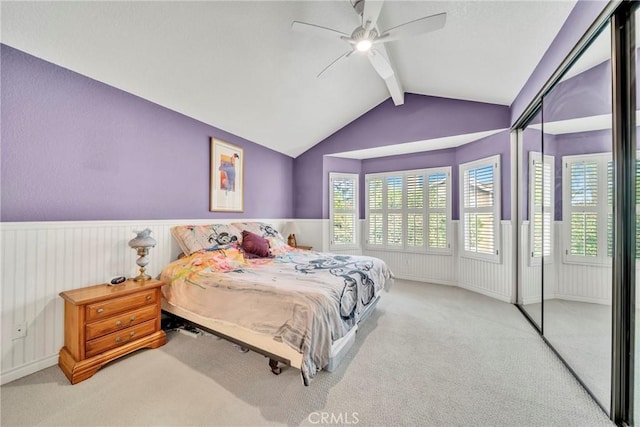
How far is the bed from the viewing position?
1.69 m

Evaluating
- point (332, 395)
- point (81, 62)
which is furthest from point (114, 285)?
point (332, 395)

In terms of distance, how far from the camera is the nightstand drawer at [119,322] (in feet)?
6.14

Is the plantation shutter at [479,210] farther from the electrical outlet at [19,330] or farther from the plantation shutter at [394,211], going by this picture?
the electrical outlet at [19,330]

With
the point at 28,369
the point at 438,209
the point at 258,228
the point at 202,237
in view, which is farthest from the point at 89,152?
the point at 438,209

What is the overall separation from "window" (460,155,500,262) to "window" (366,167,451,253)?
11.7 inches

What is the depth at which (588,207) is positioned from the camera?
1983 millimetres

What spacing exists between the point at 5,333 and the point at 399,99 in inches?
198

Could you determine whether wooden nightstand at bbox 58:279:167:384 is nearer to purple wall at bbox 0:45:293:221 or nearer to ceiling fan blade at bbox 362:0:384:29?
purple wall at bbox 0:45:293:221

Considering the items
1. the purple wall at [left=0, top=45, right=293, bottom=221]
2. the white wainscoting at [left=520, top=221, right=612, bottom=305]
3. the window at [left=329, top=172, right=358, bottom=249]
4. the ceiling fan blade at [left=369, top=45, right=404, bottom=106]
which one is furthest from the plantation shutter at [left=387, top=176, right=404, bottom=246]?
the purple wall at [left=0, top=45, right=293, bottom=221]

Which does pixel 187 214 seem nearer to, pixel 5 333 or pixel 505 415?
pixel 5 333

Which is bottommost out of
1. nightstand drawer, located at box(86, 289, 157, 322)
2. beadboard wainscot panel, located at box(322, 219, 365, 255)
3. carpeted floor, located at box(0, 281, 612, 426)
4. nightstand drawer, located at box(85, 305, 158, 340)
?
carpeted floor, located at box(0, 281, 612, 426)

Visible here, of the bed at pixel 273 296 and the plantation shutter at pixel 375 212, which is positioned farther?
the plantation shutter at pixel 375 212

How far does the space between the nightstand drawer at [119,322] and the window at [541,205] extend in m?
3.97

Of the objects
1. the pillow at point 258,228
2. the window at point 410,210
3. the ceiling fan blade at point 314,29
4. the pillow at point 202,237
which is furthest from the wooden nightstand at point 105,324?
the window at point 410,210
